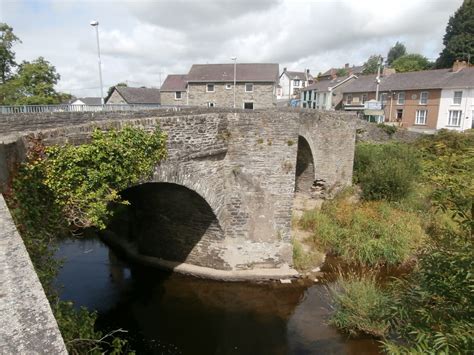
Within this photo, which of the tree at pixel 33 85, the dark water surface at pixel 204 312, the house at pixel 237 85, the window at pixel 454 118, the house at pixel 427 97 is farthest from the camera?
the house at pixel 237 85

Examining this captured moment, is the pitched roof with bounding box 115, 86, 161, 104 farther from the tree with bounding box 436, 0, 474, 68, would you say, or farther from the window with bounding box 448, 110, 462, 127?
the tree with bounding box 436, 0, 474, 68

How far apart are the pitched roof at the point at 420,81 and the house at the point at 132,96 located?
2457 centimetres

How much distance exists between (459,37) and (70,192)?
60.2m

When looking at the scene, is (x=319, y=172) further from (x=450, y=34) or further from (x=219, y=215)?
(x=450, y=34)

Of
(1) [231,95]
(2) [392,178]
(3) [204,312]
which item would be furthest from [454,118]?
(3) [204,312]

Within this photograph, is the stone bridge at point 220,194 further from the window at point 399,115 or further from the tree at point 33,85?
the window at point 399,115

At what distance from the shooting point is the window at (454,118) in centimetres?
3381

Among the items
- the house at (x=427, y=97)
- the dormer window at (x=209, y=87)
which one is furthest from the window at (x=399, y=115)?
the dormer window at (x=209, y=87)

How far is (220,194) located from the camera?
10422mm

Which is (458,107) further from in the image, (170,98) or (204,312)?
(204,312)

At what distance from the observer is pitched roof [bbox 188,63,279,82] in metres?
38.7

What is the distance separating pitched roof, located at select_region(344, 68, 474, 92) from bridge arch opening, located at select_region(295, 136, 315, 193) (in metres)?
23.4

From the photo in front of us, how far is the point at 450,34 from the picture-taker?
178 feet

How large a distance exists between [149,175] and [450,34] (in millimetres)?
62407
